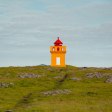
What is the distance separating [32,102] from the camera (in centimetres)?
4984

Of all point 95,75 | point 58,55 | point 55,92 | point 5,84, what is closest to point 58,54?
point 58,55

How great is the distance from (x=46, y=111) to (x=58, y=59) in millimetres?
61284

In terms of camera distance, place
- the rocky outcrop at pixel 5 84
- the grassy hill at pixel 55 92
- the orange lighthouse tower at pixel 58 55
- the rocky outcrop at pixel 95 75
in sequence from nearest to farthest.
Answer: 1. the grassy hill at pixel 55 92
2. the rocky outcrop at pixel 5 84
3. the rocky outcrop at pixel 95 75
4. the orange lighthouse tower at pixel 58 55

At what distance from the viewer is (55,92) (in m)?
56.8

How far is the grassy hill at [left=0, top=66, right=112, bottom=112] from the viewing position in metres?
44.8

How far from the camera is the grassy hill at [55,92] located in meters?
44.8

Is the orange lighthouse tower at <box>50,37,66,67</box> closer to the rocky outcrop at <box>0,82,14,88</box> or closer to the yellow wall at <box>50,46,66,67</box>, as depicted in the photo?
the yellow wall at <box>50,46,66,67</box>

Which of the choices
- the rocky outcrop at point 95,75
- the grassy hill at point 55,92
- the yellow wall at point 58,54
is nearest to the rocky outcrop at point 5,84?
the grassy hill at point 55,92

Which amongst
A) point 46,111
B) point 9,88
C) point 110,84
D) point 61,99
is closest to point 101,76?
point 110,84

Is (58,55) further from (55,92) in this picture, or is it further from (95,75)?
(55,92)

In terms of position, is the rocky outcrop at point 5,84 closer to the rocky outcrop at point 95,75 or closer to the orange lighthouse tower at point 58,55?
the rocky outcrop at point 95,75

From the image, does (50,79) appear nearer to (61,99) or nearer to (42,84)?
(42,84)

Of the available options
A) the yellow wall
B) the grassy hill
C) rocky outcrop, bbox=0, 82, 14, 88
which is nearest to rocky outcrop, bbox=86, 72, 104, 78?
the grassy hill

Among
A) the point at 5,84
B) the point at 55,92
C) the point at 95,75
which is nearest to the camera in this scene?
the point at 55,92
